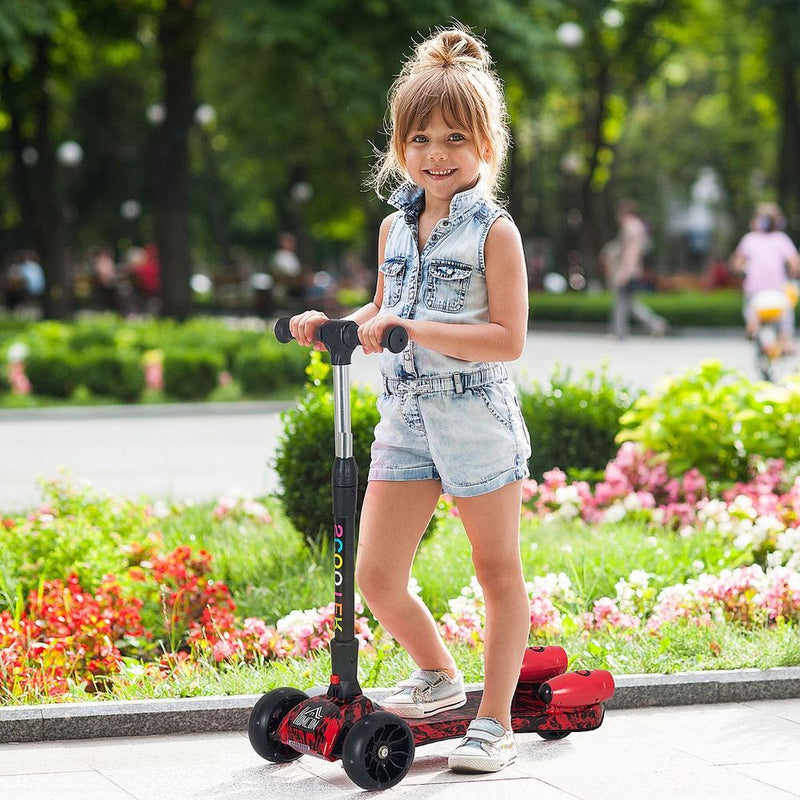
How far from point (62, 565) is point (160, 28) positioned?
16864 millimetres

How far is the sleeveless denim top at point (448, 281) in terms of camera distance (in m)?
3.78

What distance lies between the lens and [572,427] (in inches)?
322

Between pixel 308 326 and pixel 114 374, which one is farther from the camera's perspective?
pixel 114 374

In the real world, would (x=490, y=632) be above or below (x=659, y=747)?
above

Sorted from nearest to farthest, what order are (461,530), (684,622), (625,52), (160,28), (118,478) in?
1. (684,622)
2. (461,530)
3. (118,478)
4. (160,28)
5. (625,52)

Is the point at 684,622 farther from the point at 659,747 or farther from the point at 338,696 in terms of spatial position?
the point at 338,696

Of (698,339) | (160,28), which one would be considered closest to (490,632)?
(160,28)

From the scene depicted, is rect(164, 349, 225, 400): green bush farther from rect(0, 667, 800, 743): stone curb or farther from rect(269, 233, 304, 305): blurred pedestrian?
rect(269, 233, 304, 305): blurred pedestrian

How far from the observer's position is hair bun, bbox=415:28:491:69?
3.78 meters

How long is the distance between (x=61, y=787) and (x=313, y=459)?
279cm

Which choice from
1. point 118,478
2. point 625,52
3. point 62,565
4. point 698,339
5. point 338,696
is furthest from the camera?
point 625,52

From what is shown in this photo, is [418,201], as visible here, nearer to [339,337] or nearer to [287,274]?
[339,337]

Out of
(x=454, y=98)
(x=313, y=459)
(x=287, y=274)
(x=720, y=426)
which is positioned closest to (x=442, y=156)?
(x=454, y=98)

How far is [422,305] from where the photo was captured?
12.5ft
